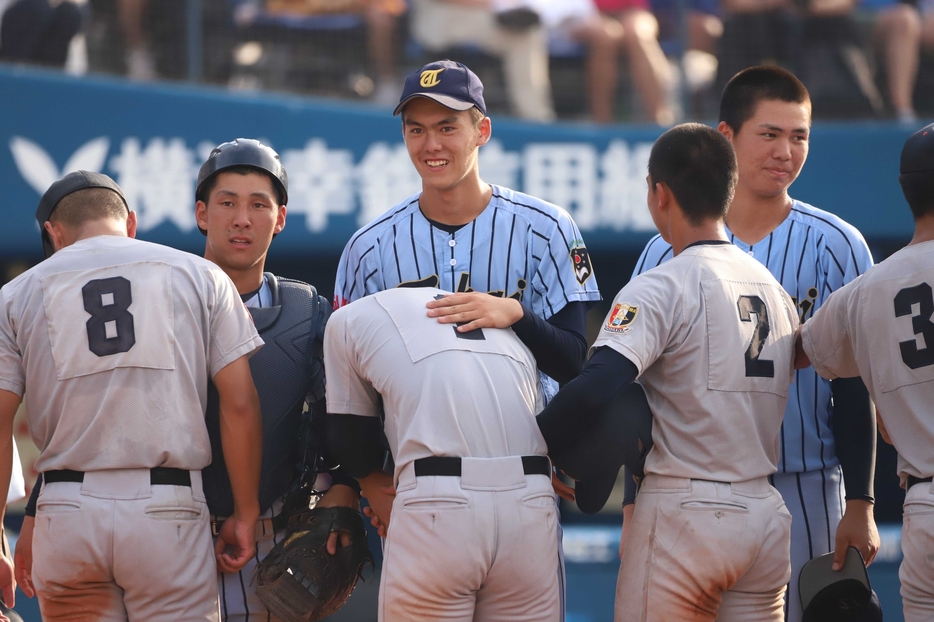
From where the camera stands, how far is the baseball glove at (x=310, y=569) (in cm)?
275

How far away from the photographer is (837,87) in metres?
7.06

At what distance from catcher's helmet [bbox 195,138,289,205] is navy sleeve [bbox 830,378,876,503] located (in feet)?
5.87

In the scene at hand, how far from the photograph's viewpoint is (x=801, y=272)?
324cm

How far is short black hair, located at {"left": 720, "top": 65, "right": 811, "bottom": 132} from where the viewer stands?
3.36 m

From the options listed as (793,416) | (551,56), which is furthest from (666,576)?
(551,56)

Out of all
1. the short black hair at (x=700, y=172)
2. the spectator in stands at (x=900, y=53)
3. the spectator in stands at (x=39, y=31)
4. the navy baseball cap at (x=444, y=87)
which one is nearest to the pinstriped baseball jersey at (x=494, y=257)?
the navy baseball cap at (x=444, y=87)

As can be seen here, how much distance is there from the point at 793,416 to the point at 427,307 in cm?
120

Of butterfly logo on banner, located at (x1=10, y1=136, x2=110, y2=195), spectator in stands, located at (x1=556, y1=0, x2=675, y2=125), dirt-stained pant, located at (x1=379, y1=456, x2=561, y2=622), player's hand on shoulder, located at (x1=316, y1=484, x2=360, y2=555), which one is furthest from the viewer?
spectator in stands, located at (x1=556, y1=0, x2=675, y2=125)

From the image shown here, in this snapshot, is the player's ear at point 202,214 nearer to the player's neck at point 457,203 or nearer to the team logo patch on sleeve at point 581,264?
the player's neck at point 457,203

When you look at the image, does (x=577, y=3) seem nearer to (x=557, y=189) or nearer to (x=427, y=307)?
(x=557, y=189)

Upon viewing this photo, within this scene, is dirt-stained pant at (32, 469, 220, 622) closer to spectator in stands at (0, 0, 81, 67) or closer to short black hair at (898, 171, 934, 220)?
short black hair at (898, 171, 934, 220)

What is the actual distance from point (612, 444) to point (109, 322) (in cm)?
129

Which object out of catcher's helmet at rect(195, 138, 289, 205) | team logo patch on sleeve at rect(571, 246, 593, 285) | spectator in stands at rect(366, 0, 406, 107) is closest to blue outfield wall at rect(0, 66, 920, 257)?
spectator in stands at rect(366, 0, 406, 107)

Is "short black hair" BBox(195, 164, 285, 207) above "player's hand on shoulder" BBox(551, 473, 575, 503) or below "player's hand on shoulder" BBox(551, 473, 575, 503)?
above
